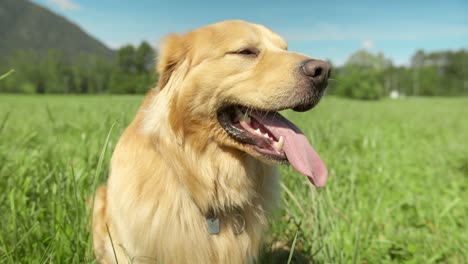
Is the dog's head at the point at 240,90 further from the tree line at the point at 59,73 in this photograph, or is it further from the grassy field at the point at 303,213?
the tree line at the point at 59,73

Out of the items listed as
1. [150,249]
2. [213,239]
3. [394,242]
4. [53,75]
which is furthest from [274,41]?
[53,75]

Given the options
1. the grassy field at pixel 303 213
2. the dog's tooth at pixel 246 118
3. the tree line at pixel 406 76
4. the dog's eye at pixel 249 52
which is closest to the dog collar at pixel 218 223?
the grassy field at pixel 303 213

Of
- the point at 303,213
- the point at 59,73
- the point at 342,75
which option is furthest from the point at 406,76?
the point at 303,213

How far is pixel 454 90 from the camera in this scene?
7306 cm

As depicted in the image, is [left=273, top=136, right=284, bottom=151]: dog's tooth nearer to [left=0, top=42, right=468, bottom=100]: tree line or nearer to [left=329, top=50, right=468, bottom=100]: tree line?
[left=0, top=42, right=468, bottom=100]: tree line

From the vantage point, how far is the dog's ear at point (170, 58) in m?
2.21

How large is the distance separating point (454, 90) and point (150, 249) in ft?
288

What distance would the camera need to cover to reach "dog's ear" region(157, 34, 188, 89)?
7.24 feet

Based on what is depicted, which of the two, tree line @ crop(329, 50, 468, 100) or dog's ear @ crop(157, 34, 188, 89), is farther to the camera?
tree line @ crop(329, 50, 468, 100)

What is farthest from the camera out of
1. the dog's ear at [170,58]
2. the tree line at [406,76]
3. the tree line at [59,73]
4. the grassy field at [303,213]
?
the tree line at [406,76]

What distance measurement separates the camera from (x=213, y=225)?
6.93ft

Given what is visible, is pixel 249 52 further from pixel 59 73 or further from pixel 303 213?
pixel 59 73

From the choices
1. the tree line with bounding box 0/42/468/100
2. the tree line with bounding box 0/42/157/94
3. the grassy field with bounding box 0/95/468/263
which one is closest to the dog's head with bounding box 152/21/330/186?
the grassy field with bounding box 0/95/468/263

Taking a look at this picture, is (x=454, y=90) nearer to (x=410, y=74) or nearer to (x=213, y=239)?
(x=410, y=74)
